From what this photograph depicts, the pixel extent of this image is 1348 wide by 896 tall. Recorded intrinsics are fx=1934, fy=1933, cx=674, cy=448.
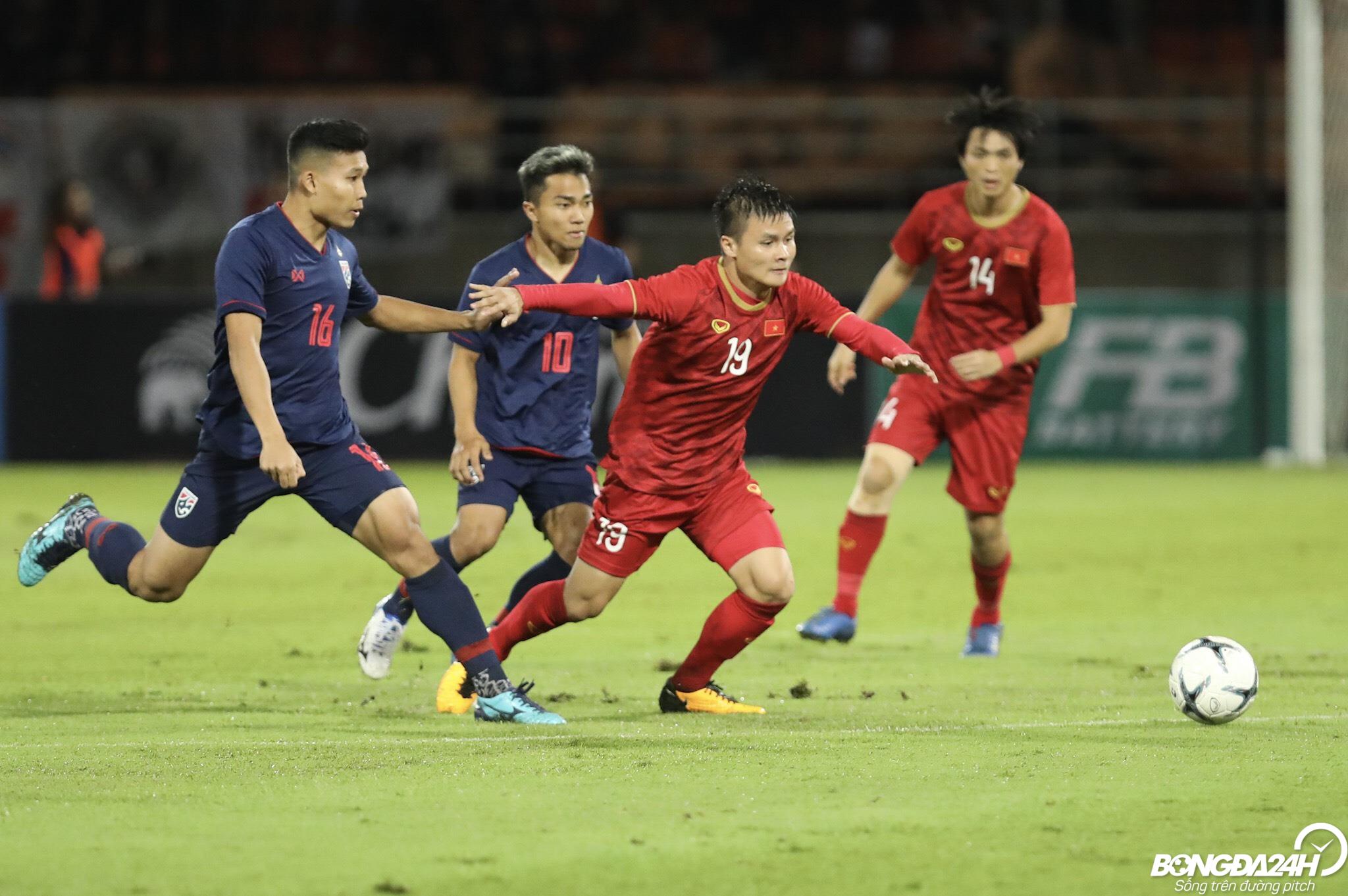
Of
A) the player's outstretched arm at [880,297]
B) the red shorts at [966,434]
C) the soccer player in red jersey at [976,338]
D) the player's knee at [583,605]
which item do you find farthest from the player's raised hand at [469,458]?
the red shorts at [966,434]

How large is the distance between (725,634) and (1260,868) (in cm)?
244

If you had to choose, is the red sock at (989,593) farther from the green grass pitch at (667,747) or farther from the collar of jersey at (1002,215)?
the collar of jersey at (1002,215)

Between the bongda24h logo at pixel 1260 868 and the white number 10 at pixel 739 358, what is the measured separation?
249 centimetres

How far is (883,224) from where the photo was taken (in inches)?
791

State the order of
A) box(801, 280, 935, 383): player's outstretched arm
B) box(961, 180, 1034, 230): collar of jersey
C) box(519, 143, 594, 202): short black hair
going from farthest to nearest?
1. box(961, 180, 1034, 230): collar of jersey
2. box(519, 143, 594, 202): short black hair
3. box(801, 280, 935, 383): player's outstretched arm

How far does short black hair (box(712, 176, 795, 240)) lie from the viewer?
20.7ft

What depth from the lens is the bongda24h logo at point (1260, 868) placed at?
14.0 ft

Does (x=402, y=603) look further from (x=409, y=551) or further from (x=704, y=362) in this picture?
(x=704, y=362)

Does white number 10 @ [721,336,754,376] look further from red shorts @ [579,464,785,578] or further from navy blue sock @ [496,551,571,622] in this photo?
navy blue sock @ [496,551,571,622]

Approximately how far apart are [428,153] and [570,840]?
14.7 meters

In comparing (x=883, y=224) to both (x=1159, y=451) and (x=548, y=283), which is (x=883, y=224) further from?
(x=548, y=283)

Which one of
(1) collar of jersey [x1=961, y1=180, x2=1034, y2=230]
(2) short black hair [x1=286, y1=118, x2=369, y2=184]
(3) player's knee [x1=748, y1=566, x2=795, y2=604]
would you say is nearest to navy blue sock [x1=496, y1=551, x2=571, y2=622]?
(3) player's knee [x1=748, y1=566, x2=795, y2=604]

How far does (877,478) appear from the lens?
8.55m

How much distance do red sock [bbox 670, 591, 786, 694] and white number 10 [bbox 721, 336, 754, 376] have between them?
2.48 feet
